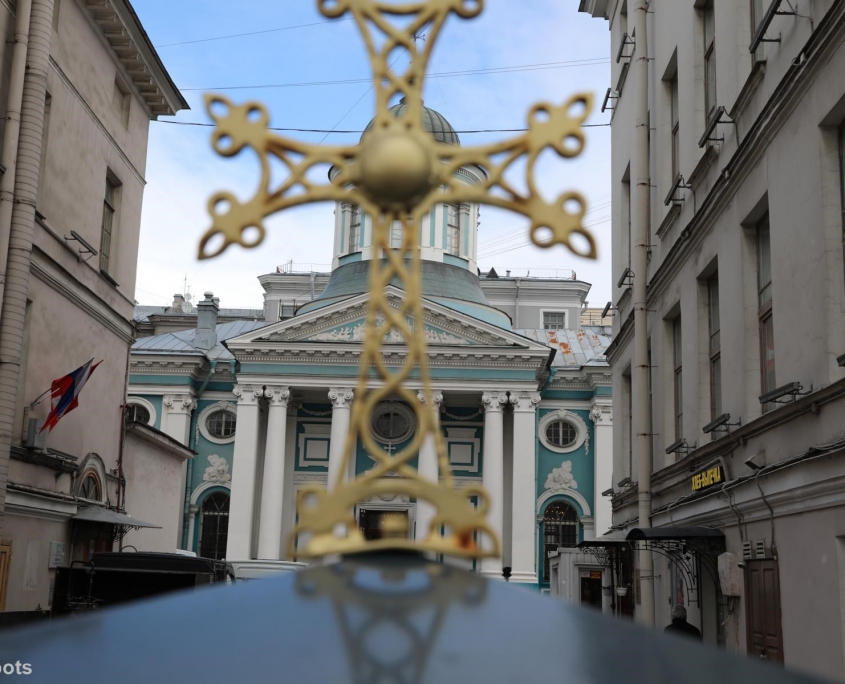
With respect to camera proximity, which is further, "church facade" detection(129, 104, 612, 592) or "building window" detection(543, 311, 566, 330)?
"building window" detection(543, 311, 566, 330)

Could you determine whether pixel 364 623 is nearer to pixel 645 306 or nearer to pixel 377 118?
pixel 377 118

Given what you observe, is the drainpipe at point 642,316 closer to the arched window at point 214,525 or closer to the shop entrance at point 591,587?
the shop entrance at point 591,587

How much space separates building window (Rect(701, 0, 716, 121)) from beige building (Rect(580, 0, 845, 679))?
0.10 ft

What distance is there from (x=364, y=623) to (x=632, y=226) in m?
17.8

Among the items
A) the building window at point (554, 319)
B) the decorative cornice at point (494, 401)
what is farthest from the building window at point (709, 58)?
the building window at point (554, 319)

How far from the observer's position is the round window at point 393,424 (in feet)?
134

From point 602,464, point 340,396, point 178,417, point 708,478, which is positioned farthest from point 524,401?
point 708,478

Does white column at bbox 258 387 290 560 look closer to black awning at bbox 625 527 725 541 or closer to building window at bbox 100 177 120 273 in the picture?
building window at bbox 100 177 120 273

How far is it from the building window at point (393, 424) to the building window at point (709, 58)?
89.2ft

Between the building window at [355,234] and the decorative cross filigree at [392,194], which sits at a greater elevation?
the building window at [355,234]

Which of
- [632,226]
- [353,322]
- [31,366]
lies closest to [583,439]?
[353,322]

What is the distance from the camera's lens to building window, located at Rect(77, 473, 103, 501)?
19641 mm

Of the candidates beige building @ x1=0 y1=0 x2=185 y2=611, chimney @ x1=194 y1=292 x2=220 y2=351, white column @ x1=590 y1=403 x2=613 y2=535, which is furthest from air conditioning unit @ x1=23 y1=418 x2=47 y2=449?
chimney @ x1=194 y1=292 x2=220 y2=351

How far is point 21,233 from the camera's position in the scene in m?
14.9
